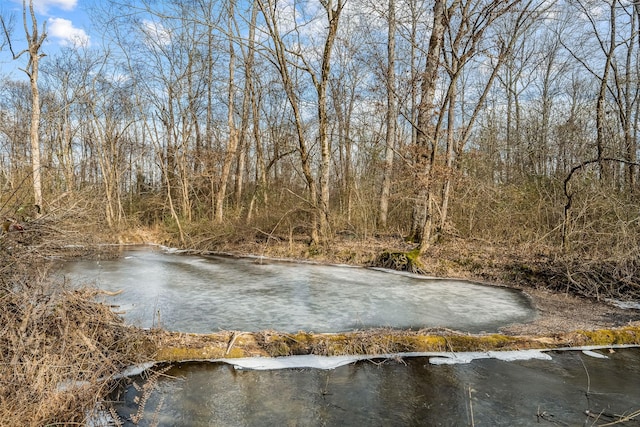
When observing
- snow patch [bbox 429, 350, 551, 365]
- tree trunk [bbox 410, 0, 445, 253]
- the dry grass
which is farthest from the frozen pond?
tree trunk [bbox 410, 0, 445, 253]

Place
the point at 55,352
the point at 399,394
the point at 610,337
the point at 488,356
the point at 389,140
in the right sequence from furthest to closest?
the point at 389,140, the point at 610,337, the point at 488,356, the point at 399,394, the point at 55,352

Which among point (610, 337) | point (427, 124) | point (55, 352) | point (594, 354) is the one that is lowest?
point (594, 354)

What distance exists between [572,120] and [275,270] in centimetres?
1335

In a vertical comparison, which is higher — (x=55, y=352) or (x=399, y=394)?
(x=55, y=352)

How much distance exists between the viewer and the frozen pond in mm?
7273

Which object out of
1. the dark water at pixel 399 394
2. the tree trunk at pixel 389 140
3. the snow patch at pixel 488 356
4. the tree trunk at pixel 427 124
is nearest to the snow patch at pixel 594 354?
the dark water at pixel 399 394

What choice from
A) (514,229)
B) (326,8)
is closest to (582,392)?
(514,229)

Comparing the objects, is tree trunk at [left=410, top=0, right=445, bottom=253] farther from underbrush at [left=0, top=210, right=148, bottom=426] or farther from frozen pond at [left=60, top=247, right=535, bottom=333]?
underbrush at [left=0, top=210, right=148, bottom=426]

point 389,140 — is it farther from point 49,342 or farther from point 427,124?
point 49,342

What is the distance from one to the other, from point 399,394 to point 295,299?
15.8ft

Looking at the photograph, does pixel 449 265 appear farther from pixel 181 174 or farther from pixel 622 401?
pixel 181 174

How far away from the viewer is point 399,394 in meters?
4.54

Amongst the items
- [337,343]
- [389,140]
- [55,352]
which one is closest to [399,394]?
[337,343]

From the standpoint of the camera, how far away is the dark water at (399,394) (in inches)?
159
